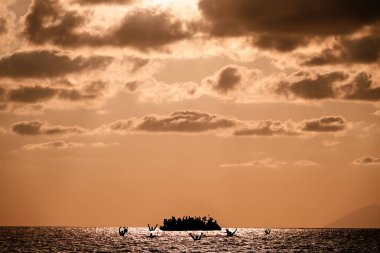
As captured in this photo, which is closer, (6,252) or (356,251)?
(6,252)

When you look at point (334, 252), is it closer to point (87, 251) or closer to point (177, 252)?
point (177, 252)

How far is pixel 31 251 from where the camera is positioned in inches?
6019

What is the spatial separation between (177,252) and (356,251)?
4489cm

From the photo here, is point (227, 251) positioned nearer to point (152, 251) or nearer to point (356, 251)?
point (152, 251)

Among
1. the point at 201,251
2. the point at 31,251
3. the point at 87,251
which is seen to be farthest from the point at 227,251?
the point at 31,251

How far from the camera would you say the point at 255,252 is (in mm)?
153625

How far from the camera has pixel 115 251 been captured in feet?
512

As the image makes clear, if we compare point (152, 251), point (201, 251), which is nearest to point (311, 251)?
point (201, 251)

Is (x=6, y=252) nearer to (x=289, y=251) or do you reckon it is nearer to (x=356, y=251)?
→ (x=289, y=251)

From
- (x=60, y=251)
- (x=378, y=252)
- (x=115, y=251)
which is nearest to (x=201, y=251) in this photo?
(x=115, y=251)

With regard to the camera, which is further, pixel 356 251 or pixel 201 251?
pixel 356 251

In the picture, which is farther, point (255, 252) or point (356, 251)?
point (356, 251)

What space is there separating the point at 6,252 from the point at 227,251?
48.5 metres

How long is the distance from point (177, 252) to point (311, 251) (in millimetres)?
33077
